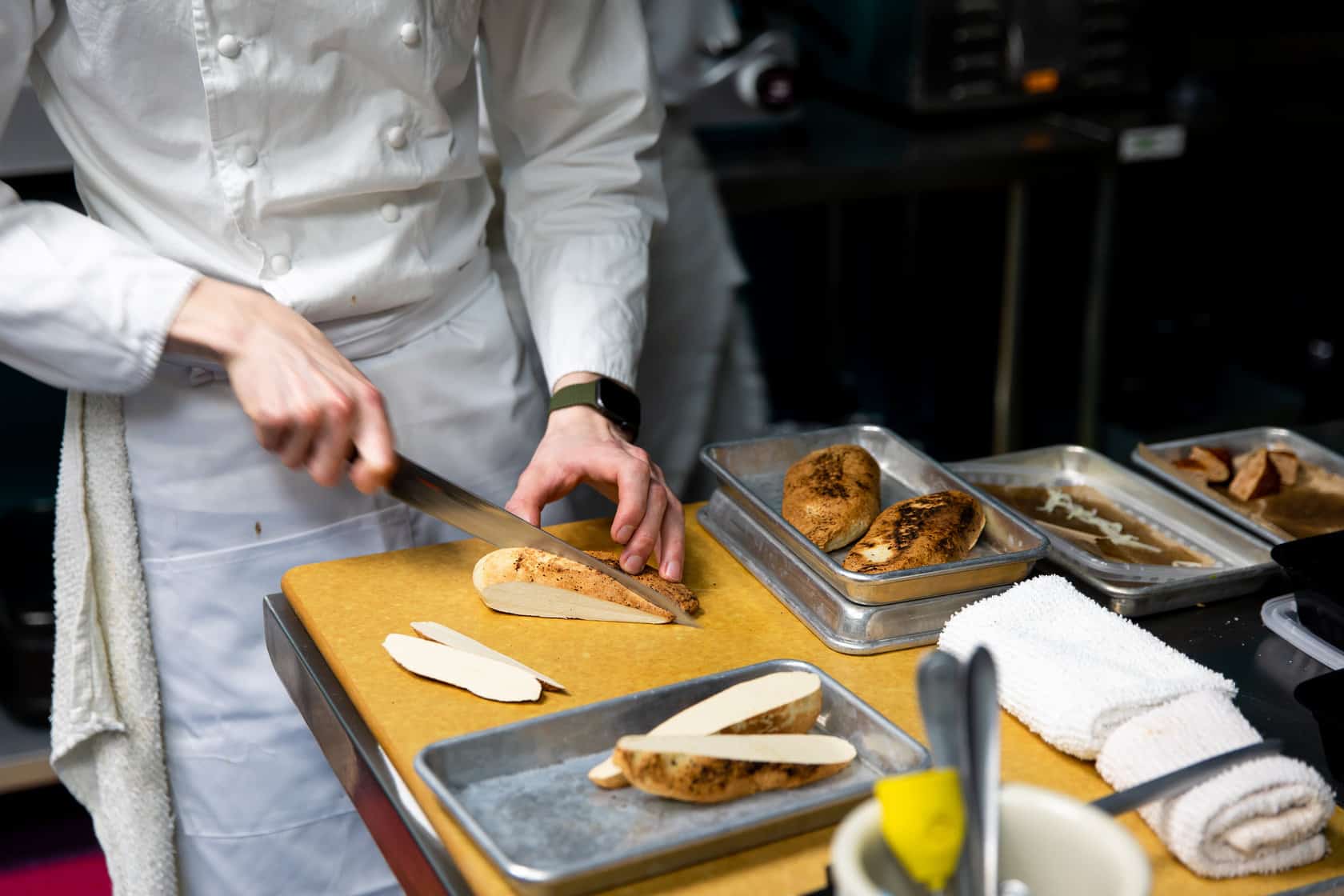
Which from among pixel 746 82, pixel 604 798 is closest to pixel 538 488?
pixel 604 798

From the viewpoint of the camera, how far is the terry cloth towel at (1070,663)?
2.48ft

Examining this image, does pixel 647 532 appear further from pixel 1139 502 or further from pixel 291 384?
pixel 1139 502

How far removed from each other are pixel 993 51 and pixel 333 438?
177 centimetres

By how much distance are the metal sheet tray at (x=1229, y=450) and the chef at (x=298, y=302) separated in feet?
1.46

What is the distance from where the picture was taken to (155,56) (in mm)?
984

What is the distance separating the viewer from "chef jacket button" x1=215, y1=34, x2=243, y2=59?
98 cm

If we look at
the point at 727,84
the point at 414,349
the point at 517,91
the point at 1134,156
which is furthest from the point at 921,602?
the point at 1134,156

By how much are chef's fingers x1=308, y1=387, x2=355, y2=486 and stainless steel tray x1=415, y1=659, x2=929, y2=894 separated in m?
0.28

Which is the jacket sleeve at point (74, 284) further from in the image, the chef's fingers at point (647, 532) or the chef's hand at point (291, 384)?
the chef's fingers at point (647, 532)

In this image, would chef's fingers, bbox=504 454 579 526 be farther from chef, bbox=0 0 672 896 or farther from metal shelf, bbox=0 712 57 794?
metal shelf, bbox=0 712 57 794

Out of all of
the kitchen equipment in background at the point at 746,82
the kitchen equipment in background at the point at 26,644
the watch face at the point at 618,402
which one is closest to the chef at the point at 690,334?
the kitchen equipment in background at the point at 746,82

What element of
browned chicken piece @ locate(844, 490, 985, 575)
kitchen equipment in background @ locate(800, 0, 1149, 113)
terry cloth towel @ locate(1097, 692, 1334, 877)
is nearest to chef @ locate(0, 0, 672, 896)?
browned chicken piece @ locate(844, 490, 985, 575)

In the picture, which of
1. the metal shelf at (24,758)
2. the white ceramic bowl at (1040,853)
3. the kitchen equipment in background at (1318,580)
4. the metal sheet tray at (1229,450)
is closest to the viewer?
the white ceramic bowl at (1040,853)

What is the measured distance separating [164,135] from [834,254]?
7.39 ft
